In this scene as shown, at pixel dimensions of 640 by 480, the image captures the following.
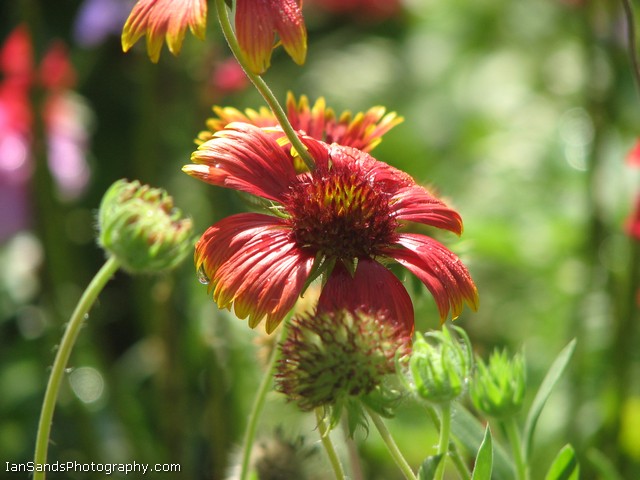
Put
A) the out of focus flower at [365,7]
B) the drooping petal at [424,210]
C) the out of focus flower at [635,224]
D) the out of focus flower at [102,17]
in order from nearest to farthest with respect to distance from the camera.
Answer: the drooping petal at [424,210]
the out of focus flower at [635,224]
the out of focus flower at [102,17]
the out of focus flower at [365,7]

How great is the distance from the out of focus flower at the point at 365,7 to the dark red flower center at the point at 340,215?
1620 millimetres

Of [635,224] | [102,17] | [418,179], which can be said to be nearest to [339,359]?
[635,224]

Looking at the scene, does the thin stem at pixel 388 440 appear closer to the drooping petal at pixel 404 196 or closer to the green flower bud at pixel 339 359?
the green flower bud at pixel 339 359

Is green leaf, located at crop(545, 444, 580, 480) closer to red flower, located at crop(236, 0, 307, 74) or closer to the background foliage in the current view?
the background foliage

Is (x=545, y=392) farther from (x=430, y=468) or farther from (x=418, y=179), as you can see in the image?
(x=418, y=179)

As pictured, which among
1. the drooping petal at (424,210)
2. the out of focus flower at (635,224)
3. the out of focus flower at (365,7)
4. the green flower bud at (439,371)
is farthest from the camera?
the out of focus flower at (365,7)

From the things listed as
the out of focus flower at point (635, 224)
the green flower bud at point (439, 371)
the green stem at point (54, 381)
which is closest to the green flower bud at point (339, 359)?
the green flower bud at point (439, 371)

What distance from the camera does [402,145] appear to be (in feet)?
6.05

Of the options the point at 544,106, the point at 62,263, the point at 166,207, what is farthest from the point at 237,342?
the point at 544,106

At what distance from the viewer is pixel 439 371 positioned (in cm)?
46

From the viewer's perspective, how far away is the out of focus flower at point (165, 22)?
1.56ft

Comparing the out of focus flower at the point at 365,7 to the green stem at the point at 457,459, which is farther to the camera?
the out of focus flower at the point at 365,7

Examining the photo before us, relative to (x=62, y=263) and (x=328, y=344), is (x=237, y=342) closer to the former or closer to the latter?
(x=62, y=263)

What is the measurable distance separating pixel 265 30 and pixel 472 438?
0.28 meters
